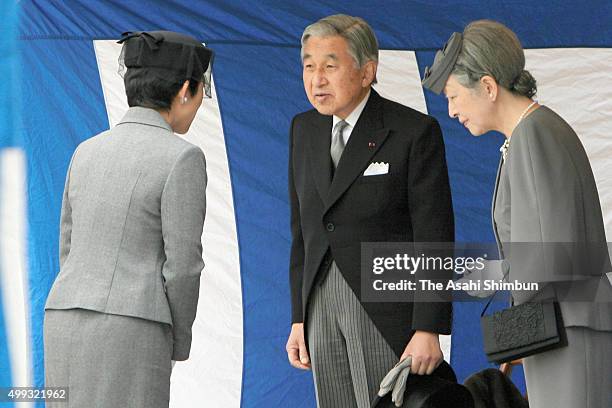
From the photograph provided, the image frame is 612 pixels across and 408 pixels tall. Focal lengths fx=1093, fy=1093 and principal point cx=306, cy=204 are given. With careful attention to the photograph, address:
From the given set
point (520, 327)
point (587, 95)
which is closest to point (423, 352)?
point (520, 327)

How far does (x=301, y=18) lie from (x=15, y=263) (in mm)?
1528

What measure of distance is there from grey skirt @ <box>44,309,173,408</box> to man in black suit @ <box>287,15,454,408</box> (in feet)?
2.02

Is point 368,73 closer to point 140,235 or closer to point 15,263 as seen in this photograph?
point 140,235

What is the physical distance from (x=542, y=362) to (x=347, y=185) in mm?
793

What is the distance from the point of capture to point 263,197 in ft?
15.0

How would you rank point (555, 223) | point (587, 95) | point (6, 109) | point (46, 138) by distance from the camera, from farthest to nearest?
1. point (587, 95)
2. point (46, 138)
3. point (6, 109)
4. point (555, 223)

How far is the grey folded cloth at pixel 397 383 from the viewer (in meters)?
3.04

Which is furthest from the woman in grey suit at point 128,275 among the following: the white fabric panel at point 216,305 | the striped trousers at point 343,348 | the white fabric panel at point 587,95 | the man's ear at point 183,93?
the white fabric panel at point 587,95

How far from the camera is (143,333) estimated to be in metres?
2.78

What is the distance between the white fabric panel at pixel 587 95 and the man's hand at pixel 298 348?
1793 mm

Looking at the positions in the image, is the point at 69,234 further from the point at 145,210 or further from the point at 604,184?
the point at 604,184

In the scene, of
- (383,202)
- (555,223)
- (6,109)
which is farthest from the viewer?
(6,109)

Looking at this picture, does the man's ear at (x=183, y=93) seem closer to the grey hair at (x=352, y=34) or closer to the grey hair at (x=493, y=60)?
the grey hair at (x=352, y=34)

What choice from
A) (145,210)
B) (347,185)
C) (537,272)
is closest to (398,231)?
(347,185)
